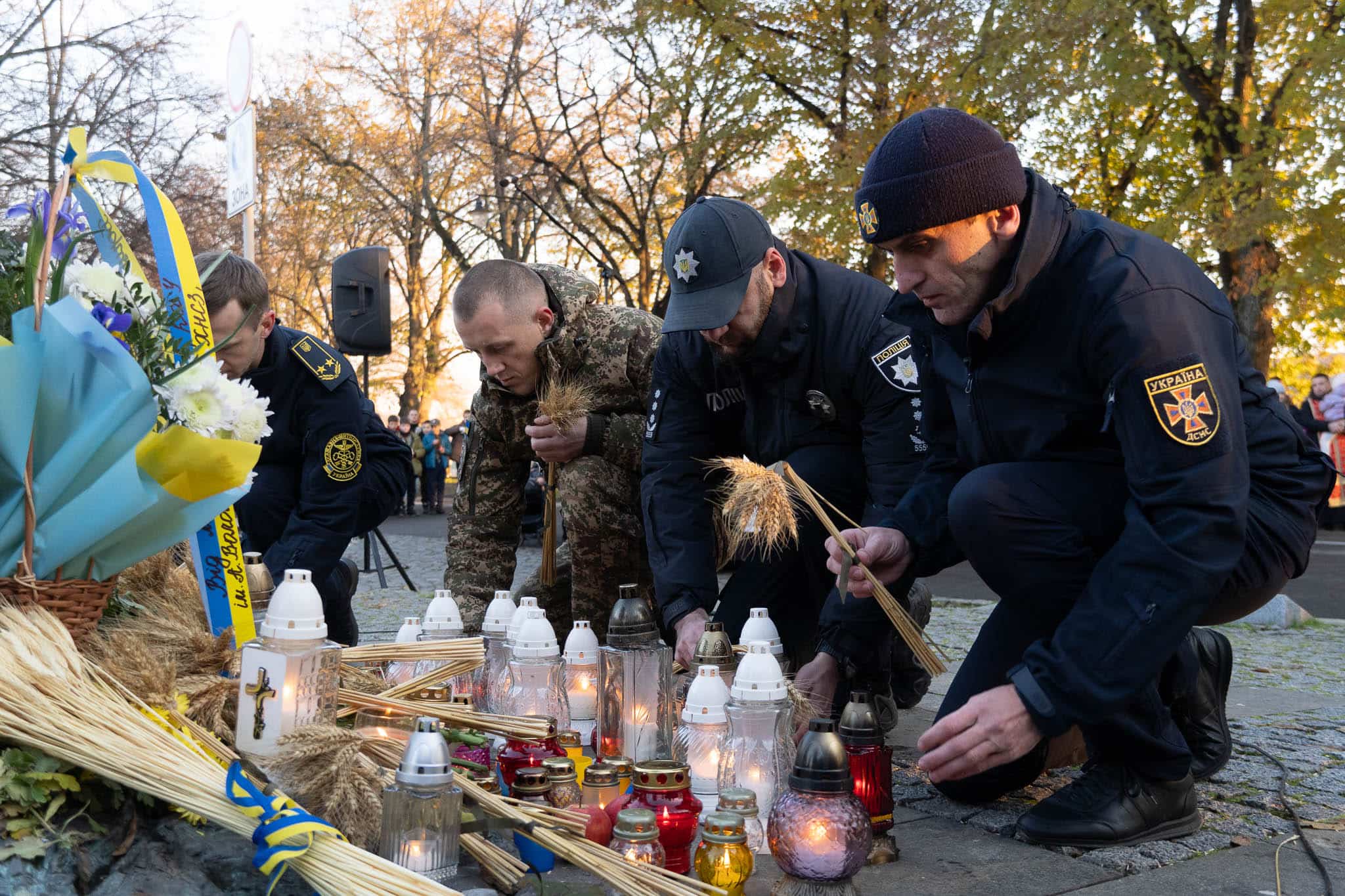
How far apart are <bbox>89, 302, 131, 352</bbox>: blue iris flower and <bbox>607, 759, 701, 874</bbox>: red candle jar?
127 cm

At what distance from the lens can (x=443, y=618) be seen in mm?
3545

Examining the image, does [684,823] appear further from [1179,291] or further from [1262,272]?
[1262,272]

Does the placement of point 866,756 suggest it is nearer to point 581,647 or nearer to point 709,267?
point 581,647

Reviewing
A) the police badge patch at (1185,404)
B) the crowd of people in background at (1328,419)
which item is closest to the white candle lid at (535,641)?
the police badge patch at (1185,404)

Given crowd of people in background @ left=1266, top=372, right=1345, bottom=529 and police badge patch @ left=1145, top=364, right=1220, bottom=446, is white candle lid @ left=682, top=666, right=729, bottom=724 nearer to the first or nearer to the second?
police badge patch @ left=1145, top=364, right=1220, bottom=446

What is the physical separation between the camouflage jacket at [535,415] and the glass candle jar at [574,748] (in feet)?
5.87

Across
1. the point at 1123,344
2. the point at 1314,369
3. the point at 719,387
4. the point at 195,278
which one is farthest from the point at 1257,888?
the point at 1314,369

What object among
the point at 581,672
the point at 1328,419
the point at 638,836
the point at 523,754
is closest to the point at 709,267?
the point at 581,672

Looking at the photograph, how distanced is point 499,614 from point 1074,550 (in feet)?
5.38

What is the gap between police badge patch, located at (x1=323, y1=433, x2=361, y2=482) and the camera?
471 cm

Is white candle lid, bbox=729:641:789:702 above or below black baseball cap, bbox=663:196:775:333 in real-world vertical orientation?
below

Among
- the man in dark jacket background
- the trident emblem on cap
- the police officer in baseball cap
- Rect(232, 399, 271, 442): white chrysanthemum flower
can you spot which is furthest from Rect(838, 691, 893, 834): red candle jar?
the man in dark jacket background

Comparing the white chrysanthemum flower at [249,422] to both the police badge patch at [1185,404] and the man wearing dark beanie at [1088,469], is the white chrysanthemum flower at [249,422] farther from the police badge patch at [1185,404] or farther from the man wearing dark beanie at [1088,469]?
the police badge patch at [1185,404]

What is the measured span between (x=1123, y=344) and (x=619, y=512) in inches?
99.2
